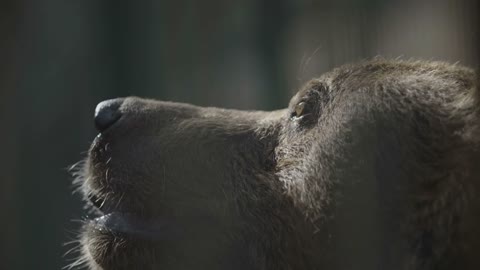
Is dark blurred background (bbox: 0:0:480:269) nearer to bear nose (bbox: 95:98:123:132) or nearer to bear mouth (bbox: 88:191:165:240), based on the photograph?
bear nose (bbox: 95:98:123:132)

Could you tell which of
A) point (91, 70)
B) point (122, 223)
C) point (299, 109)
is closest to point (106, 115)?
point (122, 223)

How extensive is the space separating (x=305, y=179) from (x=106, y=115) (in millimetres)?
920

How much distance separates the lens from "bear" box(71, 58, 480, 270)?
2.79 metres

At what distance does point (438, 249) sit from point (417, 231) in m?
0.11

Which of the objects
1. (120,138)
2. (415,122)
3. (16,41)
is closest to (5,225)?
(16,41)

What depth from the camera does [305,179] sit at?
3.12 m

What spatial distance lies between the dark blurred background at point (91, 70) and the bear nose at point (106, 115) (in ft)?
4.61

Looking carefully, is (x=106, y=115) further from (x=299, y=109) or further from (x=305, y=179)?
(x=305, y=179)

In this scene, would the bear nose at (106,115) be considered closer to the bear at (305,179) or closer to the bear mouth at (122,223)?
the bear at (305,179)

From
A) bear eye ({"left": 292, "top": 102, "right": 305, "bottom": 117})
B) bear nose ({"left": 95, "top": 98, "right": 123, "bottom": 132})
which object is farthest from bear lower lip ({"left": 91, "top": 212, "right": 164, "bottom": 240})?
bear eye ({"left": 292, "top": 102, "right": 305, "bottom": 117})

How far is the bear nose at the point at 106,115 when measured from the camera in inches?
136

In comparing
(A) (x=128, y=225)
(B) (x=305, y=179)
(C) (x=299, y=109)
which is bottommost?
(A) (x=128, y=225)

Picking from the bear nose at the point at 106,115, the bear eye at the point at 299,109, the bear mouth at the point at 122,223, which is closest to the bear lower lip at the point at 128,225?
the bear mouth at the point at 122,223

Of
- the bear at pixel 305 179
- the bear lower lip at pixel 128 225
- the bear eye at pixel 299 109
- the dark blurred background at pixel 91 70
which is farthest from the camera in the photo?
the dark blurred background at pixel 91 70
